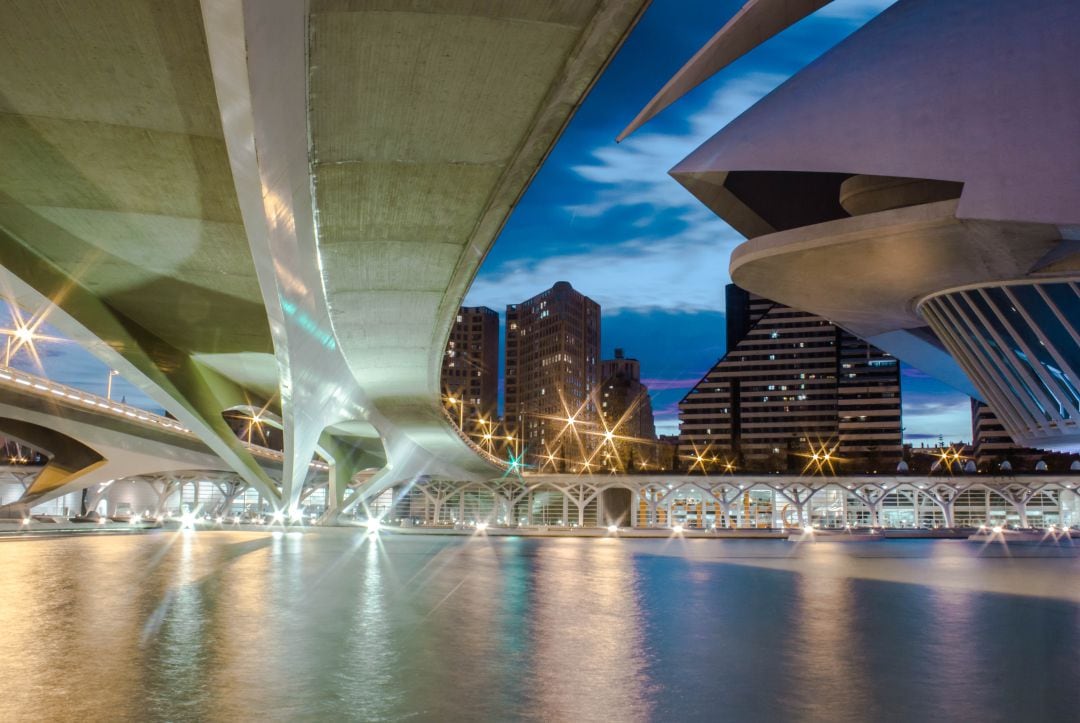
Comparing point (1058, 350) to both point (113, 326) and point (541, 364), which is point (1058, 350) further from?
point (541, 364)

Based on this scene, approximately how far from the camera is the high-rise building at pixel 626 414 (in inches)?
4910

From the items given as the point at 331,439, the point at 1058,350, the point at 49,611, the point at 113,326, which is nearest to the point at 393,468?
the point at 331,439

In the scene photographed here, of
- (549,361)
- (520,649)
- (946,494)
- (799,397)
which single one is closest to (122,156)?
(520,649)

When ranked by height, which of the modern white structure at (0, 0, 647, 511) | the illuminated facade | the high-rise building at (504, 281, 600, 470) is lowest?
the illuminated facade

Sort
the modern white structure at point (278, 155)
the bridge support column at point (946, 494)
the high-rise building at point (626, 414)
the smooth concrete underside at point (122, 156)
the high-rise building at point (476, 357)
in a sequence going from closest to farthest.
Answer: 1. the modern white structure at point (278, 155)
2. the smooth concrete underside at point (122, 156)
3. the bridge support column at point (946, 494)
4. the high-rise building at point (626, 414)
5. the high-rise building at point (476, 357)

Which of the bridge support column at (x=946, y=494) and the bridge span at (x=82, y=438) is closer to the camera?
the bridge span at (x=82, y=438)

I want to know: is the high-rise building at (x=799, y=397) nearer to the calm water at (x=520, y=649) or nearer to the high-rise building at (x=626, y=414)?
the high-rise building at (x=626, y=414)

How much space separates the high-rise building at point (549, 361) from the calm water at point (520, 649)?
5204 inches

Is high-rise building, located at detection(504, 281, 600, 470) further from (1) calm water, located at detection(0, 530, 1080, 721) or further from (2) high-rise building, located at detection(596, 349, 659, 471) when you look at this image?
(1) calm water, located at detection(0, 530, 1080, 721)

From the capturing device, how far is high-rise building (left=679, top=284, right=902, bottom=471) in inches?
4990

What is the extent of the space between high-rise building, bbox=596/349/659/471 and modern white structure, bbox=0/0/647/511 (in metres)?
94.8

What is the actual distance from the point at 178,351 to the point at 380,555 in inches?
414

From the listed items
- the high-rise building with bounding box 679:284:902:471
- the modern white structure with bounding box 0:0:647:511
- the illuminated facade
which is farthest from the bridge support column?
the high-rise building with bounding box 679:284:902:471

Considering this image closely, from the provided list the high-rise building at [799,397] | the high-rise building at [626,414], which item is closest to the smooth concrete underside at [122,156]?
the high-rise building at [626,414]
